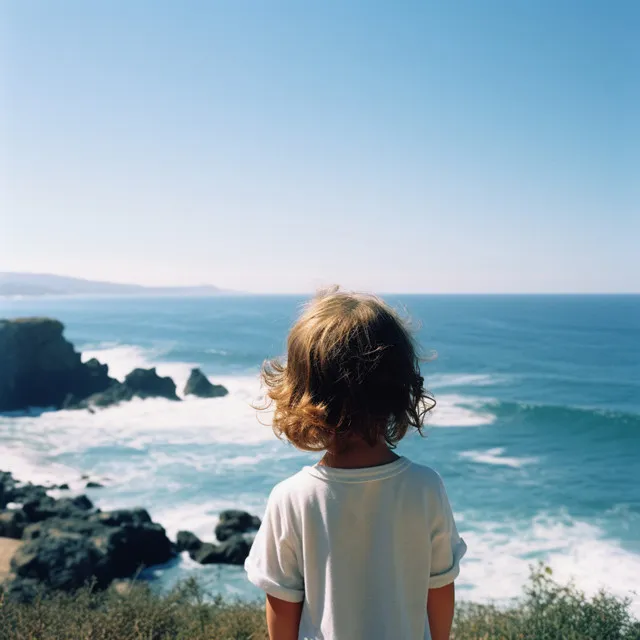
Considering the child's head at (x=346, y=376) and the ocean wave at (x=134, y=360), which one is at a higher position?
the child's head at (x=346, y=376)

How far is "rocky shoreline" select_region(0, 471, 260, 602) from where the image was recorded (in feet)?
35.4

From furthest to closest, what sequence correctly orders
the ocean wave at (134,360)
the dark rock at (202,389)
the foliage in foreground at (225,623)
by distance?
the ocean wave at (134,360)
the dark rock at (202,389)
the foliage in foreground at (225,623)

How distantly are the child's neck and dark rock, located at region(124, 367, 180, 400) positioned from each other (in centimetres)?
3251

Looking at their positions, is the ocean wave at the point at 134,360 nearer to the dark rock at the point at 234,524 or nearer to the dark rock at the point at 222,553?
the dark rock at the point at 234,524

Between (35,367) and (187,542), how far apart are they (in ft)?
71.8

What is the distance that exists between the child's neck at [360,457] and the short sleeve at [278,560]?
0.17 metres

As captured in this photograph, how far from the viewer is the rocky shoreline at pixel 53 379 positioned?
30.6 m

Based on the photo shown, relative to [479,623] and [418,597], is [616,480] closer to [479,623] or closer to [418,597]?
[479,623]

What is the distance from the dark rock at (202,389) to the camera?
34031 mm

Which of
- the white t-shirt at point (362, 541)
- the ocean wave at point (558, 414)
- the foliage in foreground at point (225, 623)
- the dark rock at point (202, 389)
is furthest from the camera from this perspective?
the dark rock at point (202, 389)

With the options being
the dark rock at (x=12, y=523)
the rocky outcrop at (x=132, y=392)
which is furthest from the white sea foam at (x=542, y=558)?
the rocky outcrop at (x=132, y=392)

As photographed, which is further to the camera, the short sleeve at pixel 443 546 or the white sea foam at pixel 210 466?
the white sea foam at pixel 210 466

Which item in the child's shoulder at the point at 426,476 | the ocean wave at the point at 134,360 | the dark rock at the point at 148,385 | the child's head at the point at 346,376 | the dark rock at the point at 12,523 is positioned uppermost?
the child's head at the point at 346,376

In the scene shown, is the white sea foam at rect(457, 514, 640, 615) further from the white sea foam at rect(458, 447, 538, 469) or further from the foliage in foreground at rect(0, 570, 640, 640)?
the foliage in foreground at rect(0, 570, 640, 640)
